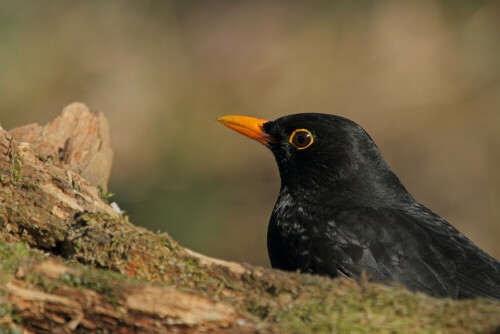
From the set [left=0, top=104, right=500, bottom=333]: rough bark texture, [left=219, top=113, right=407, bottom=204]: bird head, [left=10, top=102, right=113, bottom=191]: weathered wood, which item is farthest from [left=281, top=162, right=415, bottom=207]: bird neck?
[left=0, top=104, right=500, bottom=333]: rough bark texture

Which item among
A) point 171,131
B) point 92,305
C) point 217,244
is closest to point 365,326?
point 92,305

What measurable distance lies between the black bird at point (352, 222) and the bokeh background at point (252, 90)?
5.00 meters

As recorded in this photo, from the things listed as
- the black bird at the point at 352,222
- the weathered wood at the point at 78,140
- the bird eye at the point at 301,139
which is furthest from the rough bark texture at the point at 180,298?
the bird eye at the point at 301,139

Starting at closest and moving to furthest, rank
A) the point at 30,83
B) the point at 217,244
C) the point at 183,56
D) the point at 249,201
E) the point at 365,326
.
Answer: the point at 365,326 → the point at 217,244 → the point at 249,201 → the point at 30,83 → the point at 183,56

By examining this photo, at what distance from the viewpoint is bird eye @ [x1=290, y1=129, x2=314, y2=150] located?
19.8 feet

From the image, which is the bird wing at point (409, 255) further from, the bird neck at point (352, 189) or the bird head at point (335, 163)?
the bird head at point (335, 163)

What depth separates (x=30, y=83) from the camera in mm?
12734

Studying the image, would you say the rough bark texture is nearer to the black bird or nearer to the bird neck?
the black bird

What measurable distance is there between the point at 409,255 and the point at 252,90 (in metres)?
8.27

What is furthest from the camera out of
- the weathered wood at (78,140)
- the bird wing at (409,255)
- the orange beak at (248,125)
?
the orange beak at (248,125)

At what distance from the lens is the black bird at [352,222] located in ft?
16.4

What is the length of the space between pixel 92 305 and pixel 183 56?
1080 cm

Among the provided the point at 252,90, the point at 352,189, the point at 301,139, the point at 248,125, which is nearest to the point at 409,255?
the point at 352,189

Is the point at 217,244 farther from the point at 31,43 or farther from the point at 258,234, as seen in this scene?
the point at 31,43
